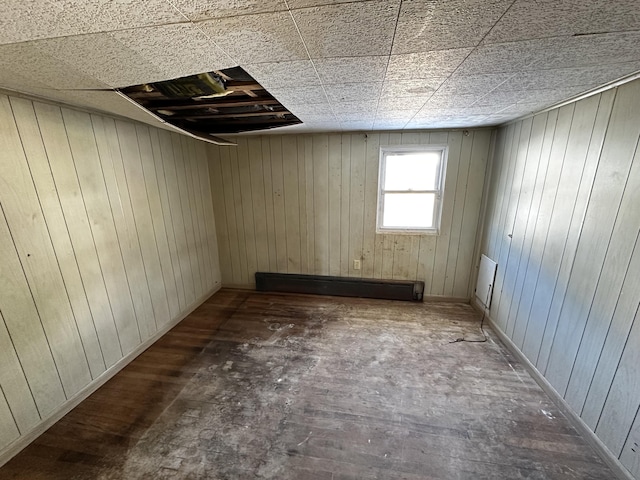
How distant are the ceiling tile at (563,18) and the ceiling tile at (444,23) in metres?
0.06

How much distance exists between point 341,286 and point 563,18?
10.1ft

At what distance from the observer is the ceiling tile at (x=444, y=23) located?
81 cm

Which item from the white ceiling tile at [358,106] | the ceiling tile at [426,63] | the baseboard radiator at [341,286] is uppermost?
the white ceiling tile at [358,106]

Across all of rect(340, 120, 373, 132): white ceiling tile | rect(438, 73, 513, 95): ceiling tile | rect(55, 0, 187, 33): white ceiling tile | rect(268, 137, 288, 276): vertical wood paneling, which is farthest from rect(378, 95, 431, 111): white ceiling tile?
rect(268, 137, 288, 276): vertical wood paneling

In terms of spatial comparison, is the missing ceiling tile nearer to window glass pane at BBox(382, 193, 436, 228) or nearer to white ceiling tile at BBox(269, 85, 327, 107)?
white ceiling tile at BBox(269, 85, 327, 107)

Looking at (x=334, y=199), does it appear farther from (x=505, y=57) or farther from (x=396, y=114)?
(x=505, y=57)

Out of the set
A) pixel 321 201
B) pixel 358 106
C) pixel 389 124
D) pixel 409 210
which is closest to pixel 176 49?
pixel 358 106

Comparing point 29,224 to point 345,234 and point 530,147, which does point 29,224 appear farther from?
point 530,147

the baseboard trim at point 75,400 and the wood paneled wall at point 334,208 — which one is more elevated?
the wood paneled wall at point 334,208

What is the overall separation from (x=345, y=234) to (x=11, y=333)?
118 inches

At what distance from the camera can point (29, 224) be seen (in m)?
1.65

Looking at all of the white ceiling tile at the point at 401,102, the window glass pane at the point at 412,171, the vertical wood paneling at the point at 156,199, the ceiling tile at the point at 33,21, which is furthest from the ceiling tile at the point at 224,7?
the window glass pane at the point at 412,171

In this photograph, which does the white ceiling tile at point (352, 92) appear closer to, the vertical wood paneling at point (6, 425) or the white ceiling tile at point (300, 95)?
the white ceiling tile at point (300, 95)

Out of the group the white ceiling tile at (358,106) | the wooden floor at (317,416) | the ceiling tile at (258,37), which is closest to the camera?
the ceiling tile at (258,37)
